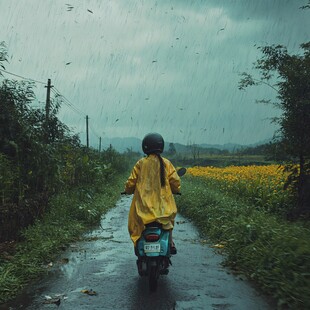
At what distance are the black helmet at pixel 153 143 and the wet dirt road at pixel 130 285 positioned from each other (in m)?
1.83

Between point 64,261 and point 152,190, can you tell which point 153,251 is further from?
point 64,261

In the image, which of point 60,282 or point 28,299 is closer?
point 28,299

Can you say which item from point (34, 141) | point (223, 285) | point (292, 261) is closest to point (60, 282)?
point (223, 285)

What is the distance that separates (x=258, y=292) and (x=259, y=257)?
82 cm

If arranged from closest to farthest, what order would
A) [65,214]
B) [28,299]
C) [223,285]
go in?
[28,299] < [223,285] < [65,214]

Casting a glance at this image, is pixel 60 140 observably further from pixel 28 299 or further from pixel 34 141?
pixel 28 299

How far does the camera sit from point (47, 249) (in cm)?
671

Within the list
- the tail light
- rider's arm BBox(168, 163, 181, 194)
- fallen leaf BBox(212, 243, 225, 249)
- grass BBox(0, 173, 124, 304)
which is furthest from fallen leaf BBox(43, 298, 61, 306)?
fallen leaf BBox(212, 243, 225, 249)

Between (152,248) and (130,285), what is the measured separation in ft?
2.36

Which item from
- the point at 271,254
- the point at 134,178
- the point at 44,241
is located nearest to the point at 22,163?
the point at 44,241

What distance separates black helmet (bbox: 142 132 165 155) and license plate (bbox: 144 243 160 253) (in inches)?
52.5

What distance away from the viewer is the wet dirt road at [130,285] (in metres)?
4.41

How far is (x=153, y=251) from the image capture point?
4.81 m

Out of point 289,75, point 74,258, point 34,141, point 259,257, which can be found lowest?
point 74,258
